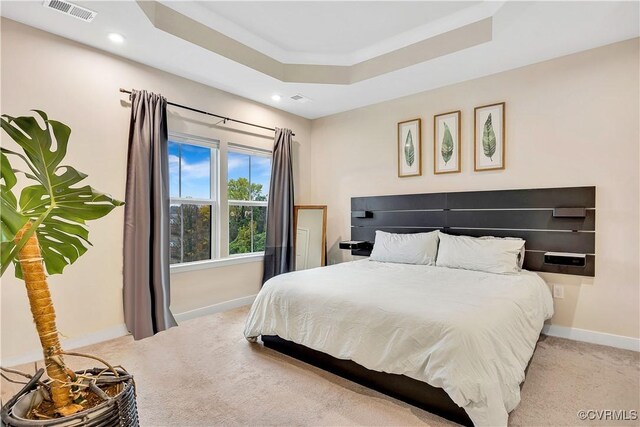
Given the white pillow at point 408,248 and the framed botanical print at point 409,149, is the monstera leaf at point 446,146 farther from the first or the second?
the white pillow at point 408,248

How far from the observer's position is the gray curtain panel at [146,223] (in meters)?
3.12

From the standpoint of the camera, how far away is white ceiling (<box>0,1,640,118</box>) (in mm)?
2564

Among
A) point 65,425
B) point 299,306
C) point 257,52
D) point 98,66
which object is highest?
point 257,52

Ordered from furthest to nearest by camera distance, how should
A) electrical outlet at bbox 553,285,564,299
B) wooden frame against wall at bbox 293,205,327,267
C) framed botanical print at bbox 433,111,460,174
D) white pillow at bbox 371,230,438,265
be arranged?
wooden frame against wall at bbox 293,205,327,267
framed botanical print at bbox 433,111,460,174
white pillow at bbox 371,230,438,265
electrical outlet at bbox 553,285,564,299

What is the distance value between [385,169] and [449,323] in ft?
9.31

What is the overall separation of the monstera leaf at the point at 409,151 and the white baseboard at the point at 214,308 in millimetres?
2641

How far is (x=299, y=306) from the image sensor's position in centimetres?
257

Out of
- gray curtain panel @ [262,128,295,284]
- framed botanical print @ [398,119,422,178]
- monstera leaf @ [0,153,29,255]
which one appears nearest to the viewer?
monstera leaf @ [0,153,29,255]

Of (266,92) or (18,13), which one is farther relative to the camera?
(266,92)

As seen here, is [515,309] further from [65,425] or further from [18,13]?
[18,13]

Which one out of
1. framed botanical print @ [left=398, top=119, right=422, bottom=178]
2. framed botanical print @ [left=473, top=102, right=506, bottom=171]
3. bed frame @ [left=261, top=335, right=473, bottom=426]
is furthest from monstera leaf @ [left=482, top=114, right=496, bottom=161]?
bed frame @ [left=261, top=335, right=473, bottom=426]

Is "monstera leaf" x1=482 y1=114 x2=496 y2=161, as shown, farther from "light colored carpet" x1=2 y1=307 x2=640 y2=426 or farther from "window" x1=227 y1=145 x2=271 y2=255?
"window" x1=227 y1=145 x2=271 y2=255

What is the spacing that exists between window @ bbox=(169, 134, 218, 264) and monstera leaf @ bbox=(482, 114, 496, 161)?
301 cm

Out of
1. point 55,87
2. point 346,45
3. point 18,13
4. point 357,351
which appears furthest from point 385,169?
point 18,13
